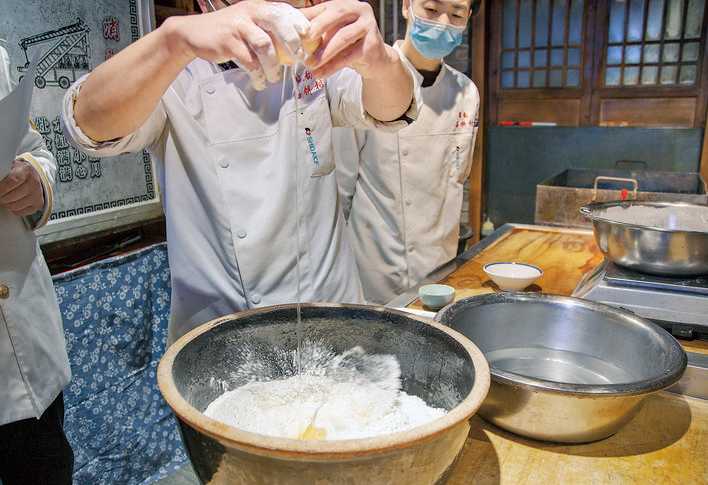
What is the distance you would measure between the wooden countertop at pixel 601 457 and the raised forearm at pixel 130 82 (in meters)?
0.94

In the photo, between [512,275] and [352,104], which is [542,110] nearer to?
[512,275]

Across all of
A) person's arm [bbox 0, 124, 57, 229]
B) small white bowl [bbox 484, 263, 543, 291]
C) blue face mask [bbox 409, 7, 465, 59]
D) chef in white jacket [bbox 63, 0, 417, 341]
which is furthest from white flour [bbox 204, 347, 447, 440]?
blue face mask [bbox 409, 7, 465, 59]

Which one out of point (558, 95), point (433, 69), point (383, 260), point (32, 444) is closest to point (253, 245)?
point (32, 444)

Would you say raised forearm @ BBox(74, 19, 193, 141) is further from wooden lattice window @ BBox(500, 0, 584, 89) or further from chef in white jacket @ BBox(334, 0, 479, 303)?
wooden lattice window @ BBox(500, 0, 584, 89)

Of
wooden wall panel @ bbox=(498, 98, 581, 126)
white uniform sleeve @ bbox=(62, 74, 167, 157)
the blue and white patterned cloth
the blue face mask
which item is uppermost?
the blue face mask

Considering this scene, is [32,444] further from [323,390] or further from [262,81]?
[262,81]

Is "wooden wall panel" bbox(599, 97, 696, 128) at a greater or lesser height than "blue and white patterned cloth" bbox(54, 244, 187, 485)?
greater

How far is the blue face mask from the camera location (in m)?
2.56

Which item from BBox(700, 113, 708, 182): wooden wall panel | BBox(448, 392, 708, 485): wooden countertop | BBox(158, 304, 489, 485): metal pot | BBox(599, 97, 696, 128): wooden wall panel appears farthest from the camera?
BBox(599, 97, 696, 128): wooden wall panel

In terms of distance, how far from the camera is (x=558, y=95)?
18.6 ft

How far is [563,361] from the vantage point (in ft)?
4.31

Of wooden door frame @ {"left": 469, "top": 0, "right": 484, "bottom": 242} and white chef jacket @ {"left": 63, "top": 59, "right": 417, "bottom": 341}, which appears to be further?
wooden door frame @ {"left": 469, "top": 0, "right": 484, "bottom": 242}

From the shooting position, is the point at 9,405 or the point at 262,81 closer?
the point at 262,81

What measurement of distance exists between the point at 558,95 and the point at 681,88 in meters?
1.09
